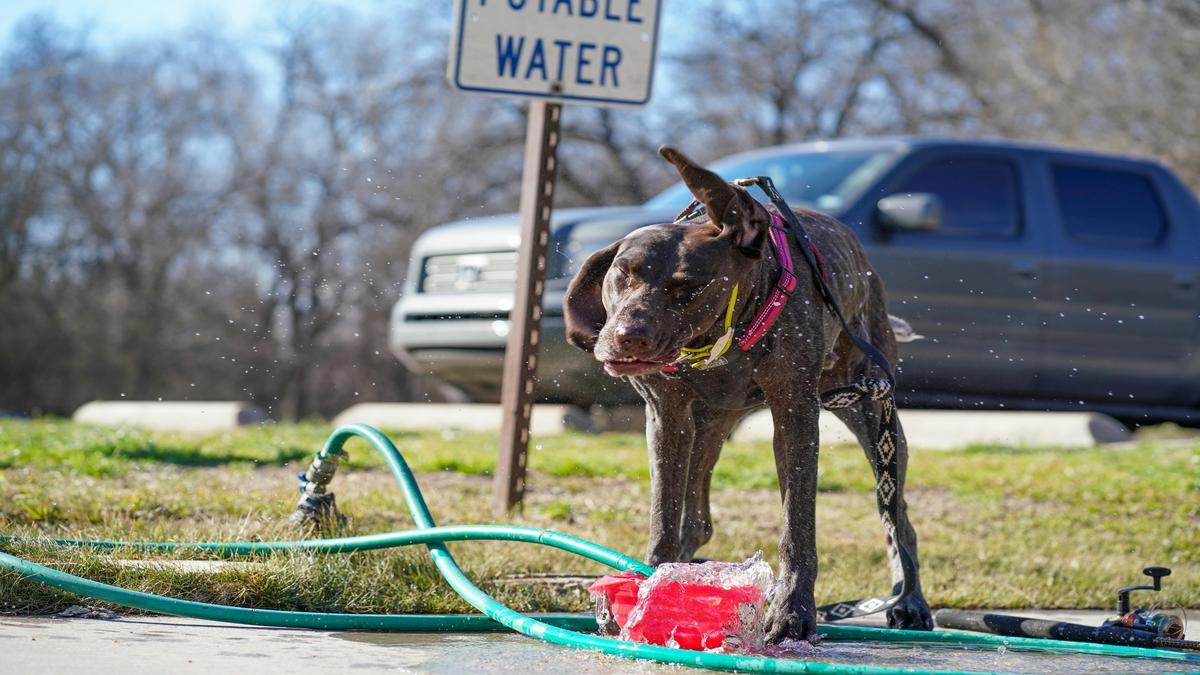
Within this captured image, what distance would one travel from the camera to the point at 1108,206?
10.2 metres

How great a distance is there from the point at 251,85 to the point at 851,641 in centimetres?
2954

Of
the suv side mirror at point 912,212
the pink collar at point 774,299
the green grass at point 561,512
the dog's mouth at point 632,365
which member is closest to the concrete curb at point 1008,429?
the green grass at point 561,512

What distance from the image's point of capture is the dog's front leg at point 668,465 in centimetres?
397

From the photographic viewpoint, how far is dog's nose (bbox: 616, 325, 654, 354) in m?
3.28

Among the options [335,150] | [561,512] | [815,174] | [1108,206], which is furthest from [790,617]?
[335,150]

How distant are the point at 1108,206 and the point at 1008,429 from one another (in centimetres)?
178

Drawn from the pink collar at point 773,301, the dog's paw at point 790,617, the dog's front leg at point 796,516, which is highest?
the pink collar at point 773,301

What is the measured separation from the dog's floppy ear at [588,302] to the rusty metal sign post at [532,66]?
7.70 ft

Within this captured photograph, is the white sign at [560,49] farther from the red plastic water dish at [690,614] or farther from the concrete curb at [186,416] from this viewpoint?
the concrete curb at [186,416]

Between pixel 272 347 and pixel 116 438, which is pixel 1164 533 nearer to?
pixel 116 438

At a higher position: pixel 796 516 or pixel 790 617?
pixel 796 516

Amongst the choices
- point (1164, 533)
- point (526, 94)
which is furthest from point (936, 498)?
point (526, 94)

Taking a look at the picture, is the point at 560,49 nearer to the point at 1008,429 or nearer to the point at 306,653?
the point at 306,653

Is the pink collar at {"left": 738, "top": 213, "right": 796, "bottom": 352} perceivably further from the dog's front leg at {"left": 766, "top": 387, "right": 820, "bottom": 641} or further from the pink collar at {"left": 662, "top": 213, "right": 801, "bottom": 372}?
the dog's front leg at {"left": 766, "top": 387, "right": 820, "bottom": 641}
